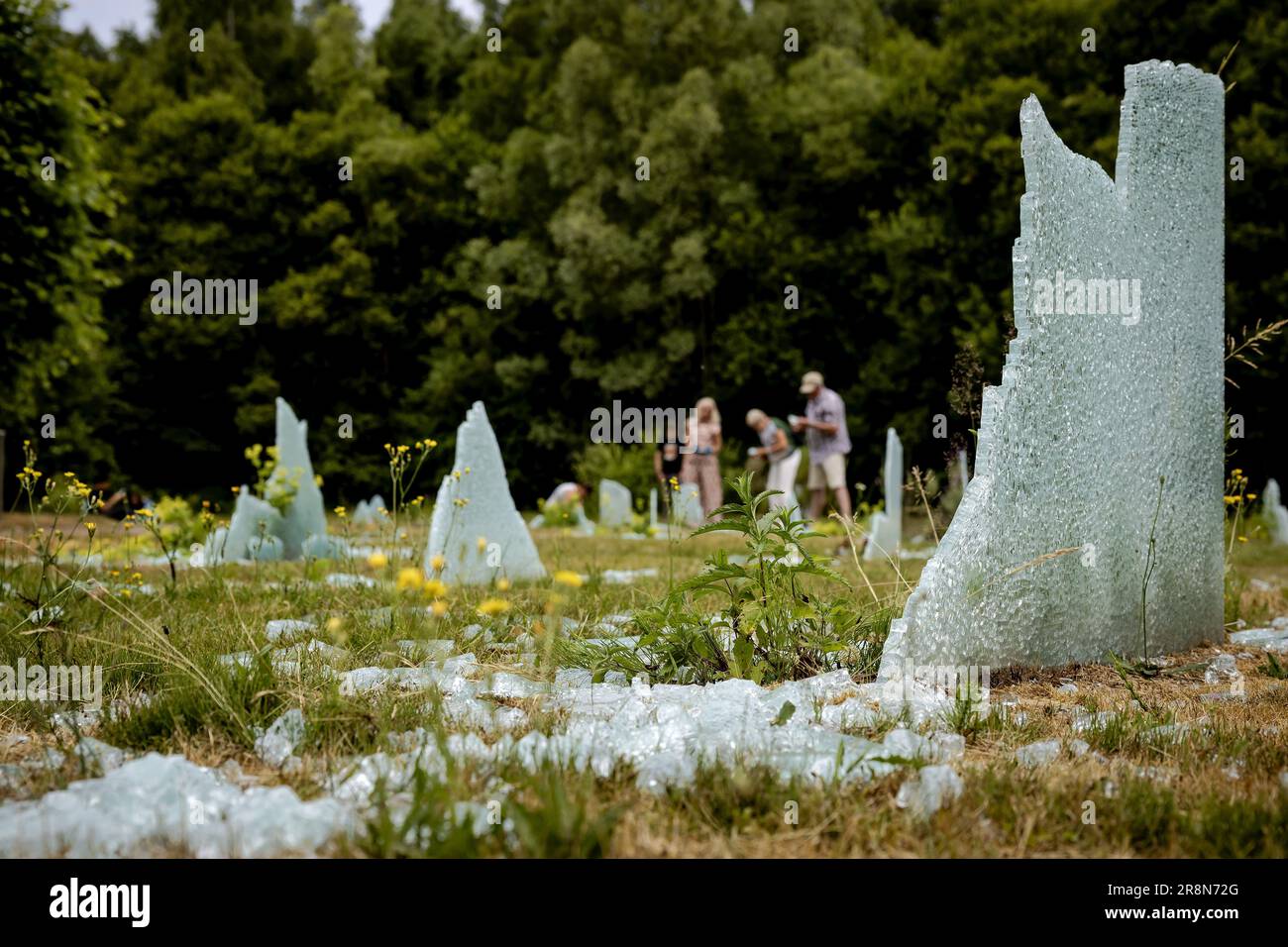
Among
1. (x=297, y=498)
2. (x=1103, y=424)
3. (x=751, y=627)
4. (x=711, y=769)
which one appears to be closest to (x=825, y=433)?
(x=297, y=498)

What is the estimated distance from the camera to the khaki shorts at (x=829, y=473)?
10.3 m

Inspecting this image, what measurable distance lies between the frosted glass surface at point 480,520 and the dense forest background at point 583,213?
30.2ft

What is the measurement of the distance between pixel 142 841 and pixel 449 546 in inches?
155

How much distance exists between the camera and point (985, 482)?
118 inches

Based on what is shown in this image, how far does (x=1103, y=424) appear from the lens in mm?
3432

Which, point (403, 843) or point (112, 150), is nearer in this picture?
point (403, 843)

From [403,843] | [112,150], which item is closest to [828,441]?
[403,843]

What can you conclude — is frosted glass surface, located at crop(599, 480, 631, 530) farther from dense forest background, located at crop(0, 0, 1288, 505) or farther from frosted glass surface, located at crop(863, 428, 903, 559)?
dense forest background, located at crop(0, 0, 1288, 505)

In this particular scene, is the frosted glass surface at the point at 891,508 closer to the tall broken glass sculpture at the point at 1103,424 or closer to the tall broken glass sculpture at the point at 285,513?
the tall broken glass sculpture at the point at 1103,424

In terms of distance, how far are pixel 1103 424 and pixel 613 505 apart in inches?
410

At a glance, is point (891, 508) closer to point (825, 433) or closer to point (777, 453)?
point (825, 433)

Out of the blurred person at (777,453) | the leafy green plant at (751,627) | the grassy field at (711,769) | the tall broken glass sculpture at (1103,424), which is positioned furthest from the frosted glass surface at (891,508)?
the leafy green plant at (751,627)
